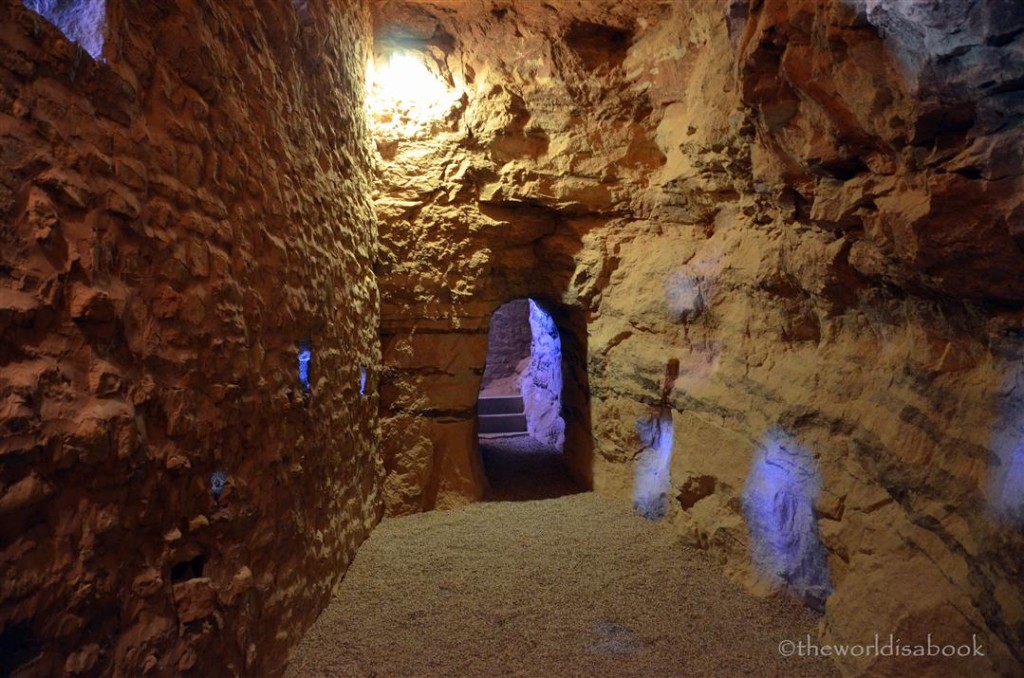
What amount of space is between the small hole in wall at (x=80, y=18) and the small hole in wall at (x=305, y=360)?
64.8 inches

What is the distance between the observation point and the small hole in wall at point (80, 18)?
154cm

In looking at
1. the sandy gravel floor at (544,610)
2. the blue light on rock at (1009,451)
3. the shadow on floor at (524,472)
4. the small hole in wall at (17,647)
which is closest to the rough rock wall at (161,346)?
the small hole in wall at (17,647)

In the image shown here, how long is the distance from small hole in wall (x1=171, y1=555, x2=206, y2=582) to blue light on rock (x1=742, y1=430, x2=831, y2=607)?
111 inches

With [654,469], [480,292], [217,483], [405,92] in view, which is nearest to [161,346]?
[217,483]

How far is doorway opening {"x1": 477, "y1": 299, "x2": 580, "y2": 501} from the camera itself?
5770mm

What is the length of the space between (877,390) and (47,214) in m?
3.15

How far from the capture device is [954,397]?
2.26 metres

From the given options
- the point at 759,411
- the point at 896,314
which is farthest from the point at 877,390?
the point at 759,411

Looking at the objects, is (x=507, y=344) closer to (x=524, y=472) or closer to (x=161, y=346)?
(x=524, y=472)

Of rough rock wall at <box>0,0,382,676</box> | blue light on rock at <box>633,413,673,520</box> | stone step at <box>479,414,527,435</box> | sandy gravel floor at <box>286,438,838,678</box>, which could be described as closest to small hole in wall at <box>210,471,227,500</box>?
rough rock wall at <box>0,0,382,676</box>

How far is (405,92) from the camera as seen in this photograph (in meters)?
4.95

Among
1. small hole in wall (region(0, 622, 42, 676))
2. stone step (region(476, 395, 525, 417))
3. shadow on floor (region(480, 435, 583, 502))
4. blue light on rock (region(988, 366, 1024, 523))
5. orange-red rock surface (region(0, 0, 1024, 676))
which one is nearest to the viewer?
small hole in wall (region(0, 622, 42, 676))

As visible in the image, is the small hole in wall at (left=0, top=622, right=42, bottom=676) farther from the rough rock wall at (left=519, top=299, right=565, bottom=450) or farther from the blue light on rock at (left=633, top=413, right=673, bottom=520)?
the rough rock wall at (left=519, top=299, right=565, bottom=450)

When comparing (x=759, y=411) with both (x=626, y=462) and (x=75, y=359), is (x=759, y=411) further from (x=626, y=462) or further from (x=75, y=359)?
(x=75, y=359)
